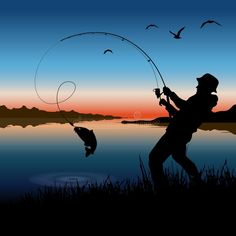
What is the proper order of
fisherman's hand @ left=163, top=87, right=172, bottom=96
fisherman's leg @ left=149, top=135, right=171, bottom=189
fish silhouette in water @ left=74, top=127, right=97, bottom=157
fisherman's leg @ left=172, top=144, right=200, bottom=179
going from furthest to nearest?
fish silhouette in water @ left=74, top=127, right=97, bottom=157, fisherman's leg @ left=172, top=144, right=200, bottom=179, fisherman's leg @ left=149, top=135, right=171, bottom=189, fisherman's hand @ left=163, top=87, right=172, bottom=96

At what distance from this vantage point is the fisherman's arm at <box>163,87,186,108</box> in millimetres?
9000

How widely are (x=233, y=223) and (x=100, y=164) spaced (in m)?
31.3

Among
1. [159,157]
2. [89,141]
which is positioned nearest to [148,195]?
[159,157]

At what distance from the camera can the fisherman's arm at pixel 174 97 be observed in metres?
9.00

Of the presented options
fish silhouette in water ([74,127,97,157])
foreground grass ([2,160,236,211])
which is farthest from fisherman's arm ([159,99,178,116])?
fish silhouette in water ([74,127,97,157])

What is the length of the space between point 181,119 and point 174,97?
1.42 ft

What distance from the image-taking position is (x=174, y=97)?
904 cm

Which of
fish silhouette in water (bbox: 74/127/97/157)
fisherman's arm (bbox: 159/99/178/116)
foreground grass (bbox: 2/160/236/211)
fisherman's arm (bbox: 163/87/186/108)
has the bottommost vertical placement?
foreground grass (bbox: 2/160/236/211)

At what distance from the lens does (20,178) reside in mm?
31109

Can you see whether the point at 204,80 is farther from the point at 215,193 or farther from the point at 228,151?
the point at 228,151

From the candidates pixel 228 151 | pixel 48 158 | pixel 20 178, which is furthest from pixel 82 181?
pixel 228 151

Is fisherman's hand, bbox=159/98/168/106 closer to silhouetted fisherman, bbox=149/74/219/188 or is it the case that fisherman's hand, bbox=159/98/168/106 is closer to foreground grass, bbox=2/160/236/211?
silhouetted fisherman, bbox=149/74/219/188

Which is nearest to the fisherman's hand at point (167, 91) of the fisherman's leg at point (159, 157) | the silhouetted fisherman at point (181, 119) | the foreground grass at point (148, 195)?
the silhouetted fisherman at point (181, 119)

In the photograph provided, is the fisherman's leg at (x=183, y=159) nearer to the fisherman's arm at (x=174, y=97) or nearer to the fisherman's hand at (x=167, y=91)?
the fisherman's arm at (x=174, y=97)
